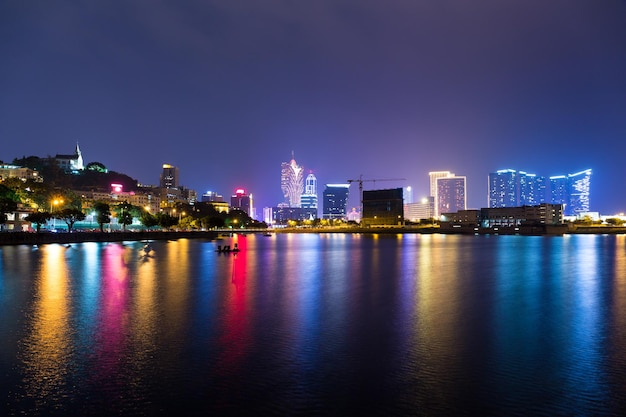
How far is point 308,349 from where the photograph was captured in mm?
16922

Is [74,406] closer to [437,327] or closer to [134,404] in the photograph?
[134,404]

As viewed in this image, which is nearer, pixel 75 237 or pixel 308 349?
pixel 308 349

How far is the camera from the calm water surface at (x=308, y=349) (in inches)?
468

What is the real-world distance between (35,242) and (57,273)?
50.8 metres

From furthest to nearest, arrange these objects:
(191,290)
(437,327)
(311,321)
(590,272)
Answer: (590,272)
(191,290)
(311,321)
(437,327)

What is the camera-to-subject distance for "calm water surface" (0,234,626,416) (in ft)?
39.0

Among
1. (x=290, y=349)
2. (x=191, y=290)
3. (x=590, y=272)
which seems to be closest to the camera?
(x=290, y=349)

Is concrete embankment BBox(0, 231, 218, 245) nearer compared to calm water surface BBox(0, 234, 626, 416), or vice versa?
calm water surface BBox(0, 234, 626, 416)

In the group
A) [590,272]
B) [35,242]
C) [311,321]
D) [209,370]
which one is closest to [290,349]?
[209,370]

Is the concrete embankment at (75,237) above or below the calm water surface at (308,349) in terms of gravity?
above

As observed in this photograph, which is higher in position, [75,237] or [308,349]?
[75,237]

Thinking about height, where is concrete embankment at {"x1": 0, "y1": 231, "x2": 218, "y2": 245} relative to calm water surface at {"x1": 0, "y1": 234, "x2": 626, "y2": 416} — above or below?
above

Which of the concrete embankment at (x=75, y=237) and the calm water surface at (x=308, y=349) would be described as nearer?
the calm water surface at (x=308, y=349)

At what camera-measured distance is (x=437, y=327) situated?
2058 cm
